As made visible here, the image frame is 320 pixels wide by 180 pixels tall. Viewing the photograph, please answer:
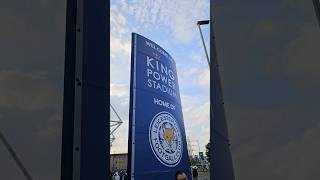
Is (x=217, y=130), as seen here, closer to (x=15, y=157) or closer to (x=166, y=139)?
(x=15, y=157)

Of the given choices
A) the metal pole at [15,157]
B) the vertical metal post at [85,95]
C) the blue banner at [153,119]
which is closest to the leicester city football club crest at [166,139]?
the blue banner at [153,119]

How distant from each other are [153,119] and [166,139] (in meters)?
0.45

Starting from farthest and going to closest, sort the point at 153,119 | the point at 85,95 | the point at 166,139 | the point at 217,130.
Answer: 1. the point at 166,139
2. the point at 153,119
3. the point at 85,95
4. the point at 217,130

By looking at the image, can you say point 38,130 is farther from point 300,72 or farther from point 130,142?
point 130,142

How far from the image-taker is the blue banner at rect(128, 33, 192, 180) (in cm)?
600

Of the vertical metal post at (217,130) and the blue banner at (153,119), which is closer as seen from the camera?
the vertical metal post at (217,130)

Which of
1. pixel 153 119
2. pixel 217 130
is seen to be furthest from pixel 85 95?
pixel 153 119

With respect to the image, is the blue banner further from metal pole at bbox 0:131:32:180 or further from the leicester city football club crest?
metal pole at bbox 0:131:32:180

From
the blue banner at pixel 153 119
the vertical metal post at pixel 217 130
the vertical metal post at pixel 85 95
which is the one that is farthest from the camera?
the blue banner at pixel 153 119

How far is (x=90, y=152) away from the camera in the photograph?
1.79 metres

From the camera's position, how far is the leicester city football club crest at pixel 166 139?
633 centimetres

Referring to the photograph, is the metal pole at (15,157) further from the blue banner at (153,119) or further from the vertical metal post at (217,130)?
the blue banner at (153,119)

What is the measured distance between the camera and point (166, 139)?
6652mm

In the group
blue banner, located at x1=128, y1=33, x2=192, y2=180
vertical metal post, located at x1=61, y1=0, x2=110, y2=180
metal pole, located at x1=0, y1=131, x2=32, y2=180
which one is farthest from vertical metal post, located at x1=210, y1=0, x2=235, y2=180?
blue banner, located at x1=128, y1=33, x2=192, y2=180
